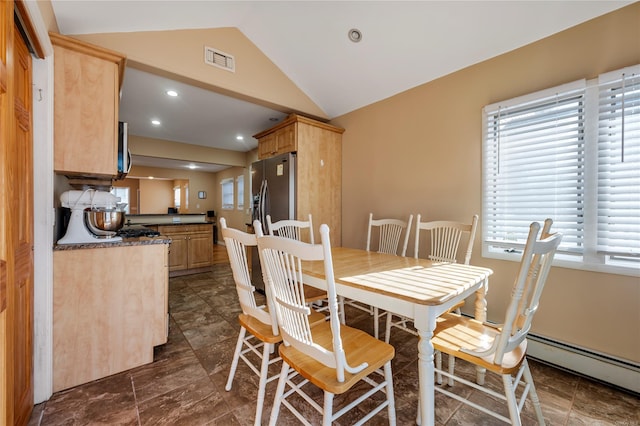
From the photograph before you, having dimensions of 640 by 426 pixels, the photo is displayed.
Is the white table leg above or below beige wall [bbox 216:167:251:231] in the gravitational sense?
below

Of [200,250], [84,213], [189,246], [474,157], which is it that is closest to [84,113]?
[84,213]

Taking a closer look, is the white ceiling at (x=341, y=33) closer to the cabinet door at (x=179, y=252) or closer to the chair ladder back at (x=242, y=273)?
the chair ladder back at (x=242, y=273)

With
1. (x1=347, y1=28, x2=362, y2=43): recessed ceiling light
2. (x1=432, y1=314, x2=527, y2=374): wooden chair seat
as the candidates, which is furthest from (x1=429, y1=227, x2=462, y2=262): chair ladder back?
(x1=347, y1=28, x2=362, y2=43): recessed ceiling light

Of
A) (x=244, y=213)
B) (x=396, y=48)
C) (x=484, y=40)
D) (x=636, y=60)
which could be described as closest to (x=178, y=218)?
(x=244, y=213)

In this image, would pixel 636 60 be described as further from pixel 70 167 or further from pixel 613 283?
pixel 70 167

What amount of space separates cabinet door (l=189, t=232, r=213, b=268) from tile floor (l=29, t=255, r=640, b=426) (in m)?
2.73

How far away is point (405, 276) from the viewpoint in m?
1.50

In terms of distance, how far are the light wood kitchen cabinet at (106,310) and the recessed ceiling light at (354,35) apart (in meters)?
2.57

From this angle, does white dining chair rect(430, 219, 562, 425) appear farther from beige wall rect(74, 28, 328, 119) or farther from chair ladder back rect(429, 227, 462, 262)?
beige wall rect(74, 28, 328, 119)

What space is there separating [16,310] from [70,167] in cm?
95

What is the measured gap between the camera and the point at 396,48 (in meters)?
2.54

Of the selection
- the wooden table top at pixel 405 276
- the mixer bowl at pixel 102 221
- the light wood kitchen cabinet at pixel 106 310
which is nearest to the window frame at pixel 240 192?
the mixer bowl at pixel 102 221

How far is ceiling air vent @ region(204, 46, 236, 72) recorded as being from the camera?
2.60m

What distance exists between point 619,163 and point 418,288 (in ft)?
5.75
